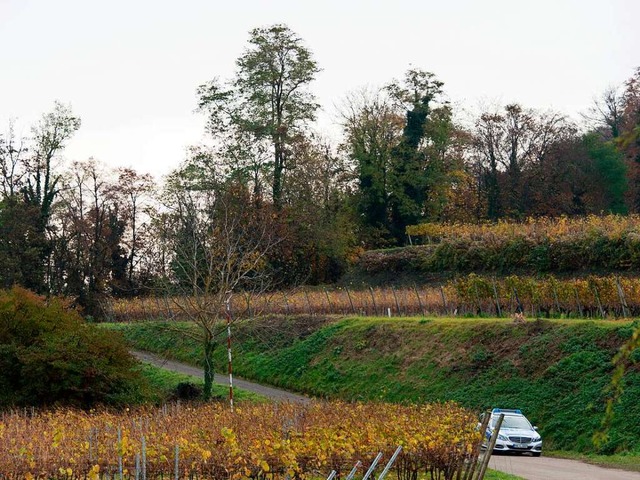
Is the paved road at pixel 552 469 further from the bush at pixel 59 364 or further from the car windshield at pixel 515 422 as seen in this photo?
the bush at pixel 59 364

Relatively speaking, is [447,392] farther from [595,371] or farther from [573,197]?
[573,197]

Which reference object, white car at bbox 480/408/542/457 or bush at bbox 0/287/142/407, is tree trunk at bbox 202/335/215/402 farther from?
white car at bbox 480/408/542/457

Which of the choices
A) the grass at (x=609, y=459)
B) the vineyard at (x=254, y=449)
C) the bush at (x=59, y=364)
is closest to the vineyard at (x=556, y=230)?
the grass at (x=609, y=459)

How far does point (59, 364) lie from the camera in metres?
29.5

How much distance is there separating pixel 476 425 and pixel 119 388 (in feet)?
53.9

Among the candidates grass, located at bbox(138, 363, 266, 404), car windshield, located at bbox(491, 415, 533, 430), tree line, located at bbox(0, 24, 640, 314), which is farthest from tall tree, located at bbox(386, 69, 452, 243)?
car windshield, located at bbox(491, 415, 533, 430)

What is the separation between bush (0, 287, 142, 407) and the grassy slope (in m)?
5.02

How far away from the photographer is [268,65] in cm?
6519

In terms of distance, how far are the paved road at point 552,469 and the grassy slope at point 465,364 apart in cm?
171

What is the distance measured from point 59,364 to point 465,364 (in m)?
15.0

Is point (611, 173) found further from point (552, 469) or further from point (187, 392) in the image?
point (552, 469)

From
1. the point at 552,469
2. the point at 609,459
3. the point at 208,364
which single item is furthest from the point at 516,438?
the point at 208,364

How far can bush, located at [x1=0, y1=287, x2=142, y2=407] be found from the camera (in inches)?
1184

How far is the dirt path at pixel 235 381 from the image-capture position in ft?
131
